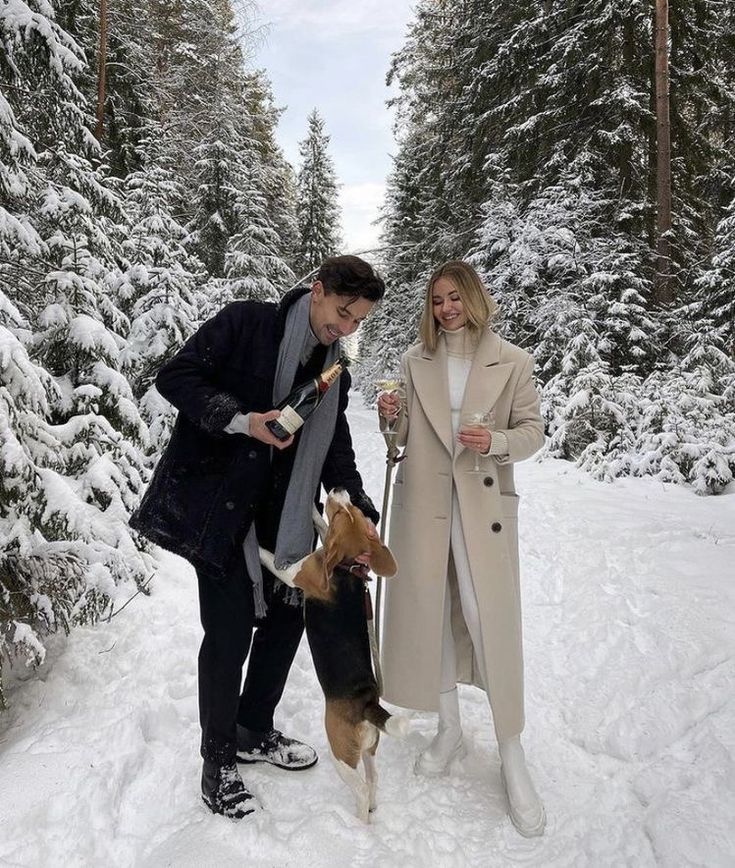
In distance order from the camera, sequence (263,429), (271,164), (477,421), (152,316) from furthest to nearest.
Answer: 1. (271,164)
2. (152,316)
3. (477,421)
4. (263,429)

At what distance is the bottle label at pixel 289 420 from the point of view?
204cm

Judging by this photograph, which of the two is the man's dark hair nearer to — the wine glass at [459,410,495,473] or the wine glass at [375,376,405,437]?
the wine glass at [375,376,405,437]

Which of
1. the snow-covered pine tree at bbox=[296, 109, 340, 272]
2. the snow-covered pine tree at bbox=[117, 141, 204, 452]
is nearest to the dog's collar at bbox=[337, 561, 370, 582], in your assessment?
the snow-covered pine tree at bbox=[117, 141, 204, 452]

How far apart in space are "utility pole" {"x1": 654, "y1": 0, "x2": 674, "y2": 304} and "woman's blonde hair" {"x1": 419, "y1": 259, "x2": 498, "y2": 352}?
9985 mm

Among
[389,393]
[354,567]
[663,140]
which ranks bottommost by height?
[354,567]

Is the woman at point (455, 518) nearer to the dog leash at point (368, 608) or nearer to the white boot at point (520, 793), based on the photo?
the white boot at point (520, 793)

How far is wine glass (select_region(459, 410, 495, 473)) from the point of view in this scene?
2.54 metres

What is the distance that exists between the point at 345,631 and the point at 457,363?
1428mm

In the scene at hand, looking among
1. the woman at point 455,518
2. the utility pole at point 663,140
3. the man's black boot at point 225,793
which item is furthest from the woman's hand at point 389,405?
the utility pole at point 663,140

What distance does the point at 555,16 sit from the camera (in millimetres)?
12578

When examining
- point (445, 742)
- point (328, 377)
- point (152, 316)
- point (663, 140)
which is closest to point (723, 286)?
point (663, 140)

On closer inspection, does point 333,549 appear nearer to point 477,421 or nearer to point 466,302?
point 477,421

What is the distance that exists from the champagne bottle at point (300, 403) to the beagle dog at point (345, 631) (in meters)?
0.44

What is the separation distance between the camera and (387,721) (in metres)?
2.19
